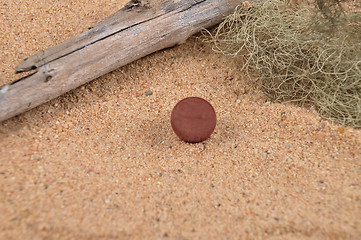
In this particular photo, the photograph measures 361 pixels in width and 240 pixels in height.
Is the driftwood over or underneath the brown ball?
over

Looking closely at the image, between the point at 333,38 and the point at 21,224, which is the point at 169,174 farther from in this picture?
the point at 333,38

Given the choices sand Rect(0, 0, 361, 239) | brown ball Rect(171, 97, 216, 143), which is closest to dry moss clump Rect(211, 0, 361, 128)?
sand Rect(0, 0, 361, 239)

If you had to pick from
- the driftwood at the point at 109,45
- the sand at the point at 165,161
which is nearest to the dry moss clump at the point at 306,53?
the sand at the point at 165,161

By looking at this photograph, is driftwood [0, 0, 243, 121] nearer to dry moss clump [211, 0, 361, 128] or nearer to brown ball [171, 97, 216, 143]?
dry moss clump [211, 0, 361, 128]

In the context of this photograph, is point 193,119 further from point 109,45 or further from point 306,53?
point 306,53

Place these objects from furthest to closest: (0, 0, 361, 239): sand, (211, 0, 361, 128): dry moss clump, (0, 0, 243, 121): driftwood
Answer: (211, 0, 361, 128): dry moss clump < (0, 0, 243, 121): driftwood < (0, 0, 361, 239): sand

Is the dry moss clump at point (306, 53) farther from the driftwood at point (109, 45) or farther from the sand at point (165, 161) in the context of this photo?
the driftwood at point (109, 45)
